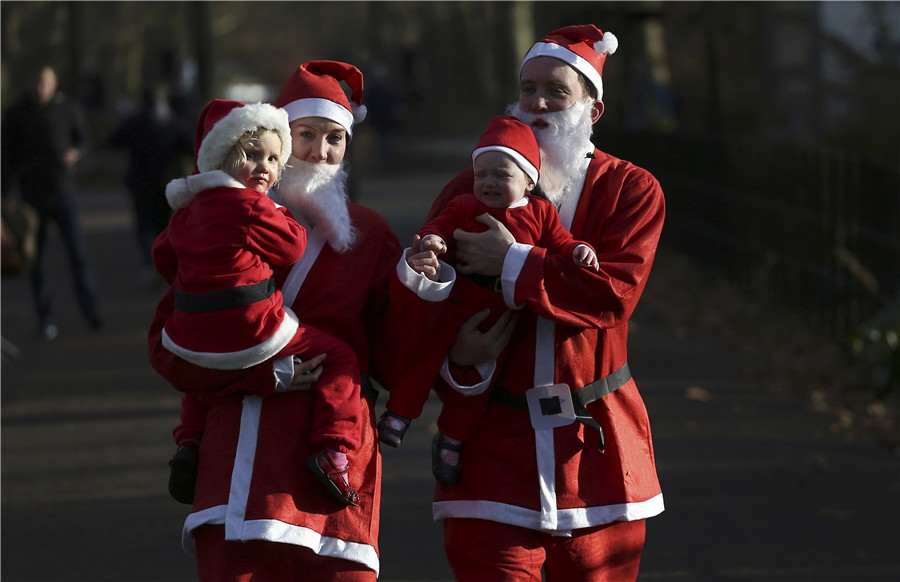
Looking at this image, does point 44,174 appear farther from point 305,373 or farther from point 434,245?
point 434,245

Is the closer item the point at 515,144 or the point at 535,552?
the point at 515,144

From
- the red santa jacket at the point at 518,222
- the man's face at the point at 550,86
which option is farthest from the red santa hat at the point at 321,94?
the man's face at the point at 550,86

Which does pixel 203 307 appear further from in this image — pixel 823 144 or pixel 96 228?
pixel 96 228

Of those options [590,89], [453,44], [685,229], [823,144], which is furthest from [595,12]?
[453,44]

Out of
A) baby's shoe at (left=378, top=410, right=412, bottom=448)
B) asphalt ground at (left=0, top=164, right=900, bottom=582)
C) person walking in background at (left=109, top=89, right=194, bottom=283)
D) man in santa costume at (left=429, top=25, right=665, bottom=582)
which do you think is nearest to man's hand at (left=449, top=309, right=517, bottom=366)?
man in santa costume at (left=429, top=25, right=665, bottom=582)

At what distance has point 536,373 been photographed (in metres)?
3.34

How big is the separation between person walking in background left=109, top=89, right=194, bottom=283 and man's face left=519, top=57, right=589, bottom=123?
937 cm

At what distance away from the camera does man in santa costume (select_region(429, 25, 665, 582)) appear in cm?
330

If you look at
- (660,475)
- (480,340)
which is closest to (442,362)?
(480,340)

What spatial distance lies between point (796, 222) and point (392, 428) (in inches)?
286

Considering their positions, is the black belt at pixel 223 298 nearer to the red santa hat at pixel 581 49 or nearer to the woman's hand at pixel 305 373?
the woman's hand at pixel 305 373

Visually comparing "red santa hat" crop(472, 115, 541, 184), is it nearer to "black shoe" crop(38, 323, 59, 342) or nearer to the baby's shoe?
the baby's shoe

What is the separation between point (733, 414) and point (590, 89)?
14.3 ft

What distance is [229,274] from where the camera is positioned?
10.1 feet
